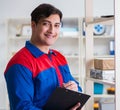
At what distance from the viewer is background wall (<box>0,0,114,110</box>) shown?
14.2 ft

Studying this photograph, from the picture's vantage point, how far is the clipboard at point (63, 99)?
4.40 feet

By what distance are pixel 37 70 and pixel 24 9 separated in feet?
10.3

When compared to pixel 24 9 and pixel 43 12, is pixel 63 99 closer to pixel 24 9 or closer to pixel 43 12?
pixel 43 12

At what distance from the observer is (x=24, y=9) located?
4.34m

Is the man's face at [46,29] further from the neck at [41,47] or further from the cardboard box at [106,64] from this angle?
the cardboard box at [106,64]

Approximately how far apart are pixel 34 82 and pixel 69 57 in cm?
270

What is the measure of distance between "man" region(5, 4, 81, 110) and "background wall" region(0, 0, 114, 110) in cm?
292

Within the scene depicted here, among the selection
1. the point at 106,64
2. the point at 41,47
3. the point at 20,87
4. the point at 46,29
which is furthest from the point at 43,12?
the point at 106,64

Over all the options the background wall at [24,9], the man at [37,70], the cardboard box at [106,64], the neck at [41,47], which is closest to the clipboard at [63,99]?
the man at [37,70]

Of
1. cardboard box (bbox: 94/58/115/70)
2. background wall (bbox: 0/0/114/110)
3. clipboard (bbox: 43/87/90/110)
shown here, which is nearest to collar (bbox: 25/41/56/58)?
clipboard (bbox: 43/87/90/110)

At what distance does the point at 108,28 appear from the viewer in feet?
14.1

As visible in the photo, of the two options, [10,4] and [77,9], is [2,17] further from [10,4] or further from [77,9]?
[77,9]

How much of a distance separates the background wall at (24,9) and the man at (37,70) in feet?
9.58

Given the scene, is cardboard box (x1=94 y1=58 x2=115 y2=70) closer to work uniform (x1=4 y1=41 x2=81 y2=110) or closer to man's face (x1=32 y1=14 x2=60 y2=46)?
work uniform (x1=4 y1=41 x2=81 y2=110)
